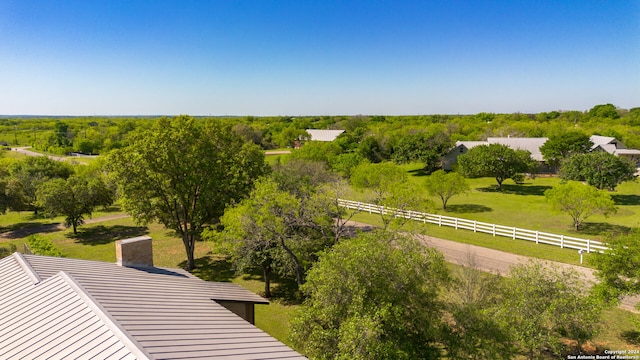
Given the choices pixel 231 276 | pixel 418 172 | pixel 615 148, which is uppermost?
pixel 615 148

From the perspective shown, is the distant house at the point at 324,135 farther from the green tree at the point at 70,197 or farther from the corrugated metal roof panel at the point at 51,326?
the corrugated metal roof panel at the point at 51,326

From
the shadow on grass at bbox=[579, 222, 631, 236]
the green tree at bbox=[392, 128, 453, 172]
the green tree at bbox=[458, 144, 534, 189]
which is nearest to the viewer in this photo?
the shadow on grass at bbox=[579, 222, 631, 236]

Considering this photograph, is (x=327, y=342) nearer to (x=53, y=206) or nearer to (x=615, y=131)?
(x=53, y=206)

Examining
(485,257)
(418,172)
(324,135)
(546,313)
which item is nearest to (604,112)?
(324,135)

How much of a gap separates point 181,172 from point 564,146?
5360cm

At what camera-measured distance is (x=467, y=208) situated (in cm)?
3978

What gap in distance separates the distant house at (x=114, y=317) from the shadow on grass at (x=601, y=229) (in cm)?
2873

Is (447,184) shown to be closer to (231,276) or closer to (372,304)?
(231,276)

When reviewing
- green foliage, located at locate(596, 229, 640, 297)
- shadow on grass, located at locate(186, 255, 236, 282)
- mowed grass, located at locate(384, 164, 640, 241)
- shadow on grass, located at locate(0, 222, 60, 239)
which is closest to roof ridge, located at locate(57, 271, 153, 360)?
shadow on grass, located at locate(186, 255, 236, 282)

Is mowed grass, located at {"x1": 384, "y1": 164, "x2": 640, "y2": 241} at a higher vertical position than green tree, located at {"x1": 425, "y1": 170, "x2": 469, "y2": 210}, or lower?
lower

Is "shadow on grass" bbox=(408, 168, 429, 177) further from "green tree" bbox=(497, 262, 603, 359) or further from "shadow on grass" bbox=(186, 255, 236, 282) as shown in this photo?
"green tree" bbox=(497, 262, 603, 359)

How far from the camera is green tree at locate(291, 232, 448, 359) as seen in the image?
33.3 feet

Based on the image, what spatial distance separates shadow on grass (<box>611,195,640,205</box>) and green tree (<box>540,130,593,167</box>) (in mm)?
11565

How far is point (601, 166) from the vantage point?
4003cm
